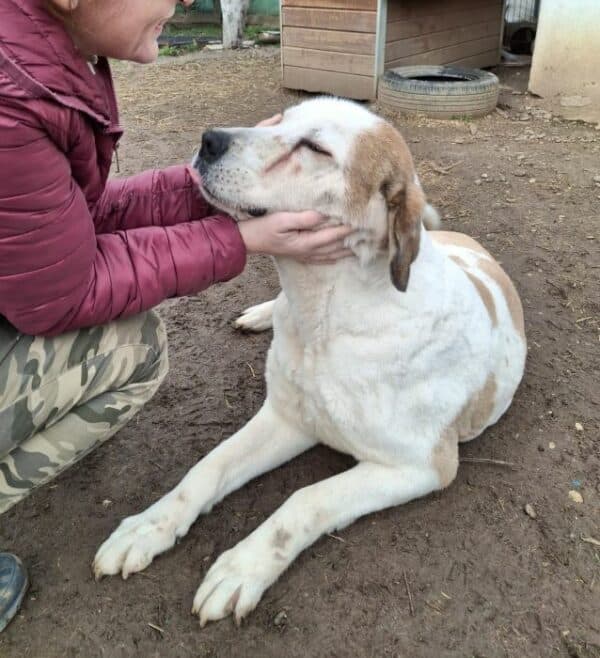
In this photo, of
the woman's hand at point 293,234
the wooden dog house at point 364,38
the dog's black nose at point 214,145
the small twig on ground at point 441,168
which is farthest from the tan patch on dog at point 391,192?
the wooden dog house at point 364,38

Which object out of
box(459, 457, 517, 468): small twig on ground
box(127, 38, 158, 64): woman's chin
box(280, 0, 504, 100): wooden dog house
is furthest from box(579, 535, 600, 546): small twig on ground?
box(280, 0, 504, 100): wooden dog house

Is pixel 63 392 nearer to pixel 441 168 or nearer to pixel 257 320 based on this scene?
pixel 257 320

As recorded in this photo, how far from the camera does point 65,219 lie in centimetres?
174

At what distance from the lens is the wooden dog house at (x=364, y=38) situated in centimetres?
715

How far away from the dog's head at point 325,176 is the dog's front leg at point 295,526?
29.6 inches

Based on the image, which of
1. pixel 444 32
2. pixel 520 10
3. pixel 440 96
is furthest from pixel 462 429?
pixel 520 10

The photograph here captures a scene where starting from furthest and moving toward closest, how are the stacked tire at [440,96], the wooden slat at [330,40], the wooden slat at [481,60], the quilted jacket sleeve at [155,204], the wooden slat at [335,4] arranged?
the wooden slat at [481,60] → the wooden slat at [330,40] → the wooden slat at [335,4] → the stacked tire at [440,96] → the quilted jacket sleeve at [155,204]

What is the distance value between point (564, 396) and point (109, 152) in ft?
7.56

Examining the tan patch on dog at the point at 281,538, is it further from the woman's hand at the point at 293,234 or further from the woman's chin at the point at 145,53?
the woman's chin at the point at 145,53

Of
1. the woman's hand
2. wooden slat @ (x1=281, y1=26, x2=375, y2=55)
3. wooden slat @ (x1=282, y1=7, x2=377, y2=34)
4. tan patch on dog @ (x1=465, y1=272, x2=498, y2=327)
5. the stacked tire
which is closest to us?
the woman's hand

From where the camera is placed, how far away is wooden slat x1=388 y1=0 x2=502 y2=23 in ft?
23.4

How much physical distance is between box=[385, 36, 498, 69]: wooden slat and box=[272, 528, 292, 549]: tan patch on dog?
6.46 metres

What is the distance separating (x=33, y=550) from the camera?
2.36m

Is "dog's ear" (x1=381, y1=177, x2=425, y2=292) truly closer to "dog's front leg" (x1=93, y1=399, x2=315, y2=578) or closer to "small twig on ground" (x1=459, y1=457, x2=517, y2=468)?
"dog's front leg" (x1=93, y1=399, x2=315, y2=578)
